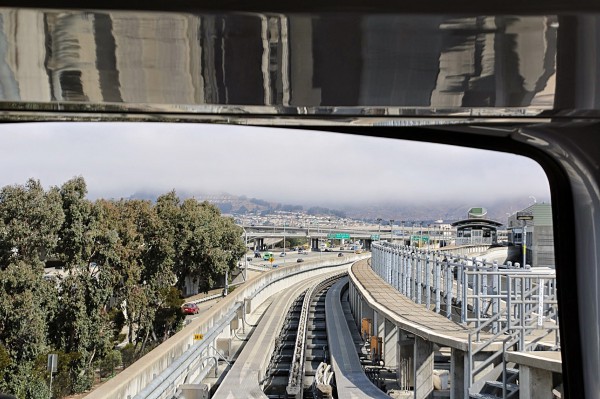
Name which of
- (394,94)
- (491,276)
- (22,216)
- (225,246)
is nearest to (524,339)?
(491,276)

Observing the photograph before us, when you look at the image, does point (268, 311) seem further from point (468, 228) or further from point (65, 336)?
point (468, 228)

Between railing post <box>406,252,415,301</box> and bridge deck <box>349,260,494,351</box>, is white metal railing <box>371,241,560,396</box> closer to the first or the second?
bridge deck <box>349,260,494,351</box>

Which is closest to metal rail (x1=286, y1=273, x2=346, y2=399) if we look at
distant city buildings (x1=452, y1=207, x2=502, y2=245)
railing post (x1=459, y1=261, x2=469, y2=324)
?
railing post (x1=459, y1=261, x2=469, y2=324)

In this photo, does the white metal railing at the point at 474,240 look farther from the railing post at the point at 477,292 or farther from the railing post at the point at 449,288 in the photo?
the railing post at the point at 477,292

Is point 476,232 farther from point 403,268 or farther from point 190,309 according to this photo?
point 403,268

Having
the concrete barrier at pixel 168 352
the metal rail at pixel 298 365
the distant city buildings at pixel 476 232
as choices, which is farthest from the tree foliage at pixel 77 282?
the distant city buildings at pixel 476 232

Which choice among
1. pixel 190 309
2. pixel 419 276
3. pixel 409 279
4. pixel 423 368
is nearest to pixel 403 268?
pixel 409 279
